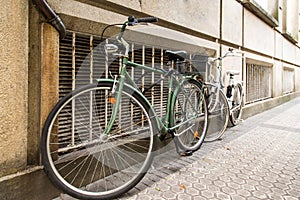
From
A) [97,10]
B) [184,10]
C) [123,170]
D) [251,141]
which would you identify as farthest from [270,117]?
[97,10]

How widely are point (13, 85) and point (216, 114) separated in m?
3.34

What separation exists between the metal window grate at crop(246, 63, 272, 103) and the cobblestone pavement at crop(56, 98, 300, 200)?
8.85 ft

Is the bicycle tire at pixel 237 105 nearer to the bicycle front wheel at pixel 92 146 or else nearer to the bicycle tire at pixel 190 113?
the bicycle tire at pixel 190 113

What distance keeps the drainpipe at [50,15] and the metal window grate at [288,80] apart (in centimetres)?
1059

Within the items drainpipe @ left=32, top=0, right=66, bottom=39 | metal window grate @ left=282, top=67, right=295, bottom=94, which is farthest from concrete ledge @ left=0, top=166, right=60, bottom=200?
metal window grate @ left=282, top=67, right=295, bottom=94

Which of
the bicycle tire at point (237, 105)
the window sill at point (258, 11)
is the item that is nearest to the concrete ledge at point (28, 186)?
the bicycle tire at point (237, 105)

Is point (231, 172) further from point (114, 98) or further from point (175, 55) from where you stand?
point (114, 98)

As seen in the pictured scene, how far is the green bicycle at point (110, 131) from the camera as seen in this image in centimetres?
211

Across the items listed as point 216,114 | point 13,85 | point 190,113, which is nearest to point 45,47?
point 13,85

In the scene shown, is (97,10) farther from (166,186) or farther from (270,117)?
(270,117)

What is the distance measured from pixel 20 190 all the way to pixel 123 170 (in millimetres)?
1103

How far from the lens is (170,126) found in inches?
112

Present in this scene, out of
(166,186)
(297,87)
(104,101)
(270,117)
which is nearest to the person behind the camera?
(166,186)

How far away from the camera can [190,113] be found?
133 inches
